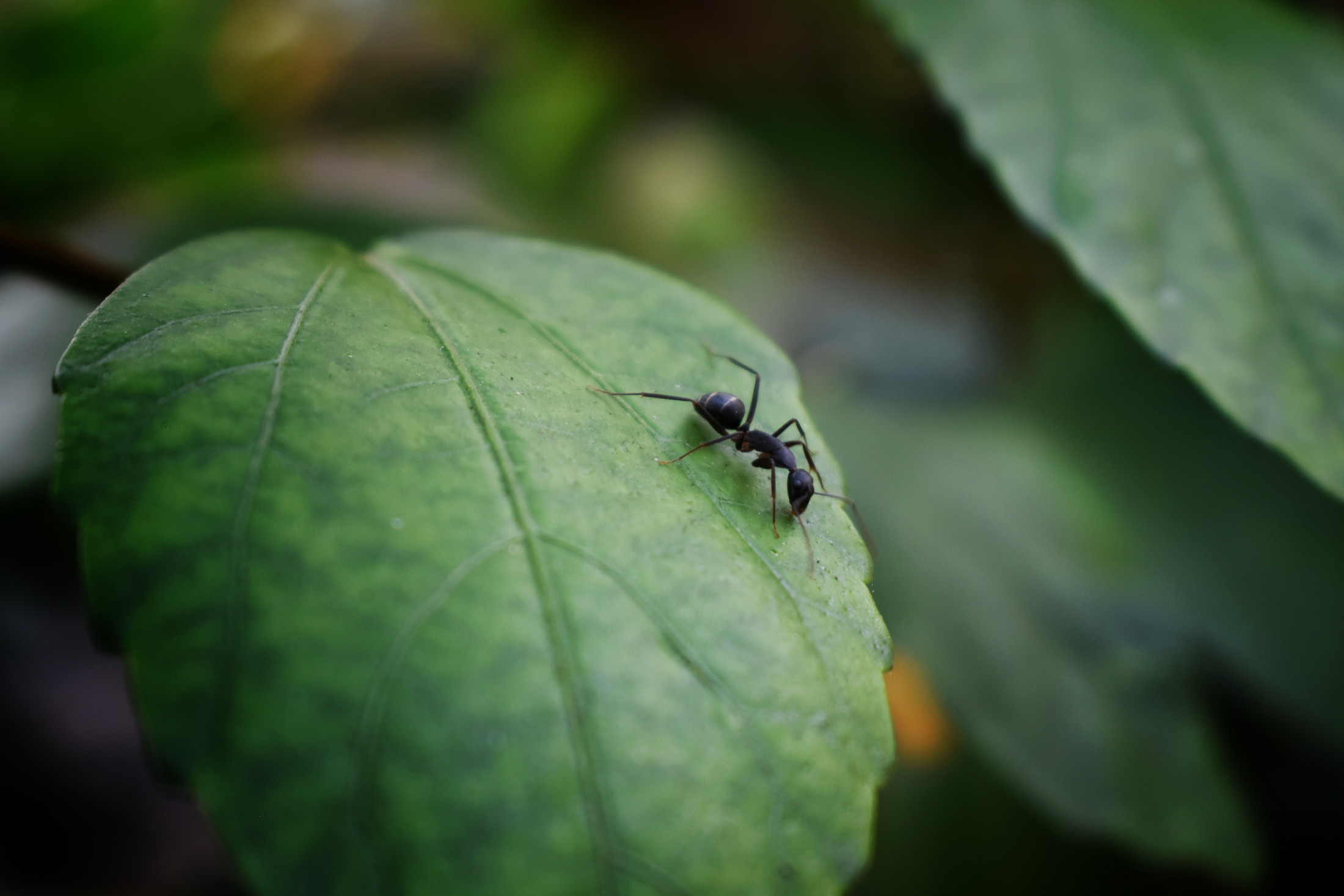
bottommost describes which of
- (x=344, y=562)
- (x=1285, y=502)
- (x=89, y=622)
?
(x=89, y=622)

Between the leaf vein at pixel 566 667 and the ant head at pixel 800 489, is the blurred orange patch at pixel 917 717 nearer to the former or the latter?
the ant head at pixel 800 489

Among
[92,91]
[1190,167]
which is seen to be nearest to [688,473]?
[1190,167]

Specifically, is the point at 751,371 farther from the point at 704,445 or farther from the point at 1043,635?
the point at 1043,635

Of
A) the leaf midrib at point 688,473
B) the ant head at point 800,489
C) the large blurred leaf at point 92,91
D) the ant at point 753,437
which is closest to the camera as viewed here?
the leaf midrib at point 688,473

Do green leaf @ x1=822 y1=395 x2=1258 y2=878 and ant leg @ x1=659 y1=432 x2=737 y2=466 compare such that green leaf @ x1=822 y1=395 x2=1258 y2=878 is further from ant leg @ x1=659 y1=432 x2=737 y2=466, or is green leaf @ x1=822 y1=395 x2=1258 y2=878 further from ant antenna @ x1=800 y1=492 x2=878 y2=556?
ant leg @ x1=659 y1=432 x2=737 y2=466

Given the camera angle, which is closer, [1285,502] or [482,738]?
[482,738]

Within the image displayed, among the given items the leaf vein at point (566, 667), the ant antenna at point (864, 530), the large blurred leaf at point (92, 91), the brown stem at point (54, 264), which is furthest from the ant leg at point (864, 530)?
the large blurred leaf at point (92, 91)

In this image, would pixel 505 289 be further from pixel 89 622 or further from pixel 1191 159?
pixel 1191 159

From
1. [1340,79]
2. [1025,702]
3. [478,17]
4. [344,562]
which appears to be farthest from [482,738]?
[478,17]
